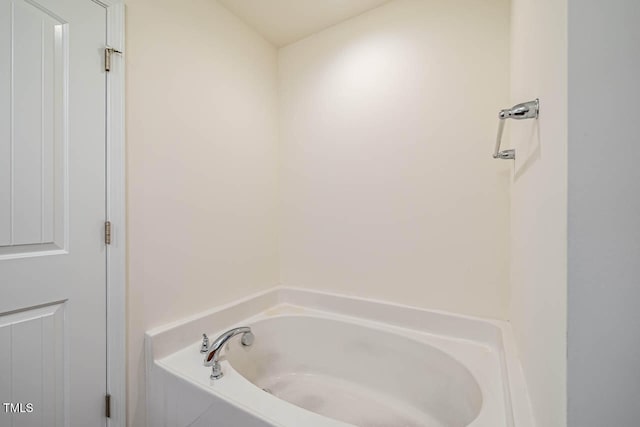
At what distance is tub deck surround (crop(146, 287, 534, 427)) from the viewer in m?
0.93

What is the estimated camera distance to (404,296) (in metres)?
1.52

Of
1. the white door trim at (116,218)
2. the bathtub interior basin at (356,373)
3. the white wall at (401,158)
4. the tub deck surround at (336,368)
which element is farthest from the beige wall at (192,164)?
the bathtub interior basin at (356,373)

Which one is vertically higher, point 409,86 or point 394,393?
point 409,86

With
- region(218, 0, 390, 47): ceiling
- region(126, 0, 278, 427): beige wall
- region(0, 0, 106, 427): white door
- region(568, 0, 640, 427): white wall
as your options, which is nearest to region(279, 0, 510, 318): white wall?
region(218, 0, 390, 47): ceiling

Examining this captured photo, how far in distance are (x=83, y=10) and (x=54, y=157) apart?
1.94 ft

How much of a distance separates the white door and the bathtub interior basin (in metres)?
0.62

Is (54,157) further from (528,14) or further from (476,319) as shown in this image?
(476,319)

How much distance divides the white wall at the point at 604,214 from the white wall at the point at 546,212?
18 mm

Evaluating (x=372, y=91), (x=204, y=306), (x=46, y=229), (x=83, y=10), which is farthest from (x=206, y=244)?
(x=372, y=91)

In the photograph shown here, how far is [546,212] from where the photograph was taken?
56 centimetres

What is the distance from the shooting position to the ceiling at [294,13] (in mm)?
1550

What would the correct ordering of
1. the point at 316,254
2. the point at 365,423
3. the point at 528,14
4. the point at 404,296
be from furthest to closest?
the point at 316,254 < the point at 404,296 < the point at 365,423 < the point at 528,14

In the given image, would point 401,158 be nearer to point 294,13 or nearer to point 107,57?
point 294,13

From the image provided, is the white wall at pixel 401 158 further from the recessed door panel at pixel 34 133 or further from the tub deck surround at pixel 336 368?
the recessed door panel at pixel 34 133
